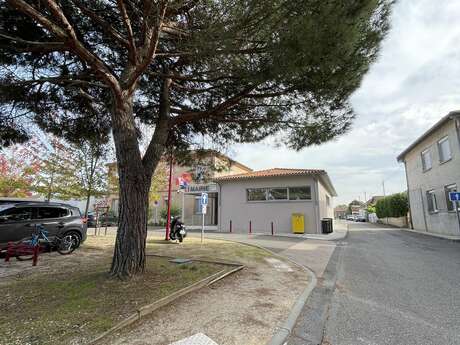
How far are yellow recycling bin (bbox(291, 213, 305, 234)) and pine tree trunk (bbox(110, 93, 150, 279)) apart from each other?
12.5 meters

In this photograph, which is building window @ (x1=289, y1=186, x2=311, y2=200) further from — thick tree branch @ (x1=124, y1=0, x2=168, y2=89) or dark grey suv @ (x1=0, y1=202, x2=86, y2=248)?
thick tree branch @ (x1=124, y1=0, x2=168, y2=89)

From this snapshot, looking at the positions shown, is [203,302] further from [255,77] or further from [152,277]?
[255,77]

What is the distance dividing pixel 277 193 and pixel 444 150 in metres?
9.66

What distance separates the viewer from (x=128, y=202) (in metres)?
5.04

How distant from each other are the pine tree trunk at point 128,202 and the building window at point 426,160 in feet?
59.6

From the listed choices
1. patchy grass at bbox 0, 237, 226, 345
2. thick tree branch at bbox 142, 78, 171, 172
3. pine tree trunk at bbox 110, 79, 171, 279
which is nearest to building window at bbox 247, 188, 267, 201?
patchy grass at bbox 0, 237, 226, 345

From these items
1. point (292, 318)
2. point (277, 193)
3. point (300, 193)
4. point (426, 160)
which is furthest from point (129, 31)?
point (426, 160)

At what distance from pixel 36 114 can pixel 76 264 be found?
4.02 m

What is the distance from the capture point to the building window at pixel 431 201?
16122mm

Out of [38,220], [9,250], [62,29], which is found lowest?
[9,250]

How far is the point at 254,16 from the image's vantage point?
14.7 ft

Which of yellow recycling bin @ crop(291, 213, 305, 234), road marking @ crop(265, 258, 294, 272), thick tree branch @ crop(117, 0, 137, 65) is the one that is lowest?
road marking @ crop(265, 258, 294, 272)

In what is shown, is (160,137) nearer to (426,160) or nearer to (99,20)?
(99,20)

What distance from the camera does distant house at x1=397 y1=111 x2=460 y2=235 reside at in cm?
1330
